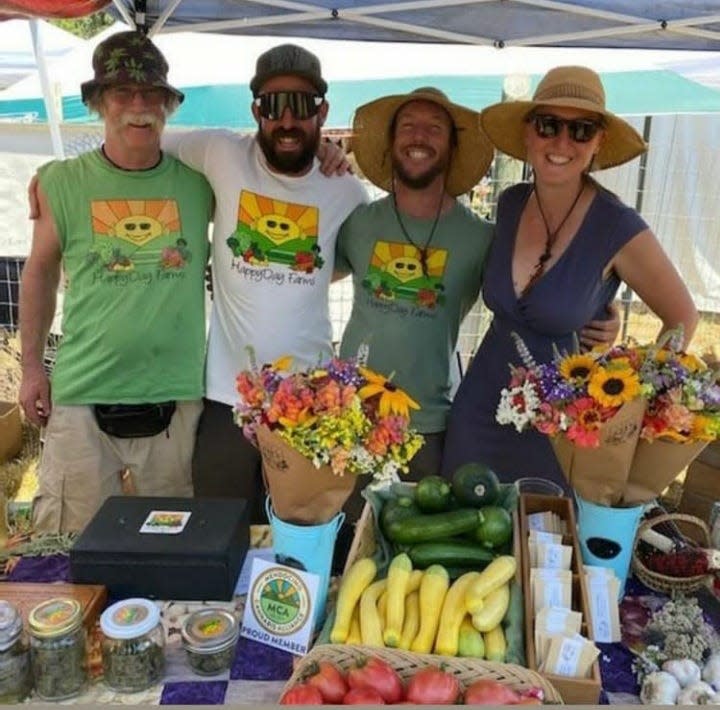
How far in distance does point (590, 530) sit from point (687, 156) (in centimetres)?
698

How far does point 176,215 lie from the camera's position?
266 cm

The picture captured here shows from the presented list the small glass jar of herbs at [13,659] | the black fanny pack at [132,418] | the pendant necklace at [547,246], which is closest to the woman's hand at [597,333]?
the pendant necklace at [547,246]

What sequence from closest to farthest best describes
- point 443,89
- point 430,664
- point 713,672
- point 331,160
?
point 430,664
point 713,672
point 331,160
point 443,89

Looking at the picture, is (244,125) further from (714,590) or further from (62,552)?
(714,590)

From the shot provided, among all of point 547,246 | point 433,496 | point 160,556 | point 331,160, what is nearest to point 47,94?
point 331,160

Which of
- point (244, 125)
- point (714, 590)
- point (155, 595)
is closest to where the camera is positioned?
point (155, 595)

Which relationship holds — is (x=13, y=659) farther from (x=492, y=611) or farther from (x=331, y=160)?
(x=331, y=160)

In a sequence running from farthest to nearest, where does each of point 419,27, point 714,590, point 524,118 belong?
point 419,27 < point 524,118 < point 714,590

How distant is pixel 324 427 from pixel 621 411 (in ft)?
2.19

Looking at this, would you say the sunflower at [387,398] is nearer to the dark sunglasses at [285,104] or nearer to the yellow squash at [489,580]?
the yellow squash at [489,580]

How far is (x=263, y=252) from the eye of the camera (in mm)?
2688

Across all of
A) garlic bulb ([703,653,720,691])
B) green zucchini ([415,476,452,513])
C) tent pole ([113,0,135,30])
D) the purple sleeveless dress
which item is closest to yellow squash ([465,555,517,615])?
green zucchini ([415,476,452,513])

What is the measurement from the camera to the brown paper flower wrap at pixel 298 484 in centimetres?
160

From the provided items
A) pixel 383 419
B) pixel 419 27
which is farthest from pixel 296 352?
pixel 419 27
